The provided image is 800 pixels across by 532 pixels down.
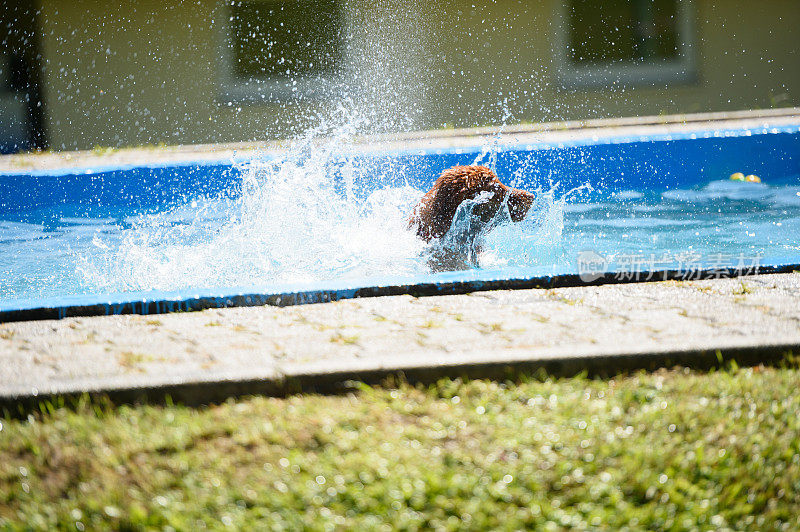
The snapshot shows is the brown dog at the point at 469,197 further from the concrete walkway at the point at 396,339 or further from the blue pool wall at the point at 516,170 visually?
the blue pool wall at the point at 516,170

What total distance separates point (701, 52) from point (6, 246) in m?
9.95

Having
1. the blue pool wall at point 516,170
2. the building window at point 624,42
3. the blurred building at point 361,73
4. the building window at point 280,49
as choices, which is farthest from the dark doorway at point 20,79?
the building window at point 624,42

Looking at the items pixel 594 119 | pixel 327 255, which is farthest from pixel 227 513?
pixel 594 119

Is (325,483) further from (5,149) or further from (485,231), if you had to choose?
(5,149)

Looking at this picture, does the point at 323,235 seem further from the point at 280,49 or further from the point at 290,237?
the point at 280,49

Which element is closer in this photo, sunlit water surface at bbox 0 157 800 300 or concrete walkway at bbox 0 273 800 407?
concrete walkway at bbox 0 273 800 407

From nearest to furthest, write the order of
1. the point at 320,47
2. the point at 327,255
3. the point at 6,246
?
the point at 327,255, the point at 6,246, the point at 320,47

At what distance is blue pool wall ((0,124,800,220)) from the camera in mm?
7617

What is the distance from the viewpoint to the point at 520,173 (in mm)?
7777

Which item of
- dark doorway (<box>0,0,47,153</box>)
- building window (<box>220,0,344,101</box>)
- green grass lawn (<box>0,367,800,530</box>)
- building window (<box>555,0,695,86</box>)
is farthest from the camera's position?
building window (<box>555,0,695,86</box>)

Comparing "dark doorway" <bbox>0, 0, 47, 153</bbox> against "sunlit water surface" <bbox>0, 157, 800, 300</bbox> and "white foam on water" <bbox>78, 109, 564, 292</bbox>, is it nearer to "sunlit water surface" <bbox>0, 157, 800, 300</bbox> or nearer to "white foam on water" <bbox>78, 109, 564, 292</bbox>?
"sunlit water surface" <bbox>0, 157, 800, 300</bbox>

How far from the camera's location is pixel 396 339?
9.96 feet

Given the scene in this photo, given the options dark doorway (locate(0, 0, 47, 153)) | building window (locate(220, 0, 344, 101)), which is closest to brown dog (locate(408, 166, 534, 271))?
building window (locate(220, 0, 344, 101))

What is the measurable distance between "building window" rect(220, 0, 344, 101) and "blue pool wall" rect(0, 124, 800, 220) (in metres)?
4.24
